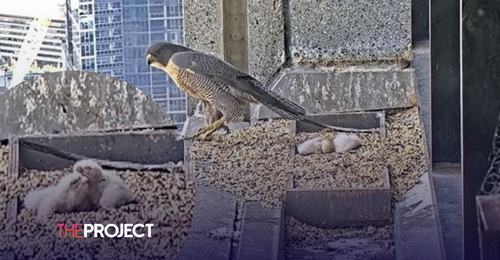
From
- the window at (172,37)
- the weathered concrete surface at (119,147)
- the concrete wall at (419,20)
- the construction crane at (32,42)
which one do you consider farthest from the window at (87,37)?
the concrete wall at (419,20)

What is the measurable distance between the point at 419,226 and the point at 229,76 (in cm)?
97

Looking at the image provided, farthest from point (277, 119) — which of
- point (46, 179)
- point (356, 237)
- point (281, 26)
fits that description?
point (46, 179)

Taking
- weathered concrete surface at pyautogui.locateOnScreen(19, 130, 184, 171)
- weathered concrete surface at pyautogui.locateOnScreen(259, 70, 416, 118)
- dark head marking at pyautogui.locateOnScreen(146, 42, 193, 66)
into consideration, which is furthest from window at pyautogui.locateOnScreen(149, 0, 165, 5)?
weathered concrete surface at pyautogui.locateOnScreen(19, 130, 184, 171)

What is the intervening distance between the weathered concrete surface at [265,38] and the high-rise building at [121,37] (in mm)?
608

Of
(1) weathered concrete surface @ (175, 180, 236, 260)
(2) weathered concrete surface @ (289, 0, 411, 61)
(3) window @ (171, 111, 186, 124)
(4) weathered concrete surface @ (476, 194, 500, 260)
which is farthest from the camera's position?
(2) weathered concrete surface @ (289, 0, 411, 61)

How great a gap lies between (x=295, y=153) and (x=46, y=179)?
1.31 metres

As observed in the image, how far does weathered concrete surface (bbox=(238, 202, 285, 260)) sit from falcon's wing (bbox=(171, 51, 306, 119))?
48cm

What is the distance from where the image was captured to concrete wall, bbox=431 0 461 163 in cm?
267

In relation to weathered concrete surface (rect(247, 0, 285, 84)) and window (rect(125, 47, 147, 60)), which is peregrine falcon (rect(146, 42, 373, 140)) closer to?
window (rect(125, 47, 147, 60))

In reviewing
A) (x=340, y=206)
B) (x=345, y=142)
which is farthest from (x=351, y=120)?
(x=340, y=206)

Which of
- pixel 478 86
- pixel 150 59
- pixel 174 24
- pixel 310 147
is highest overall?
pixel 174 24

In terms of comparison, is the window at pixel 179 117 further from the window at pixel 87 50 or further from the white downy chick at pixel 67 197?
the white downy chick at pixel 67 197

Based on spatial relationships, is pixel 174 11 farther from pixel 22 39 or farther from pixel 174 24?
pixel 22 39

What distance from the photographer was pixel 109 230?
1.84m
